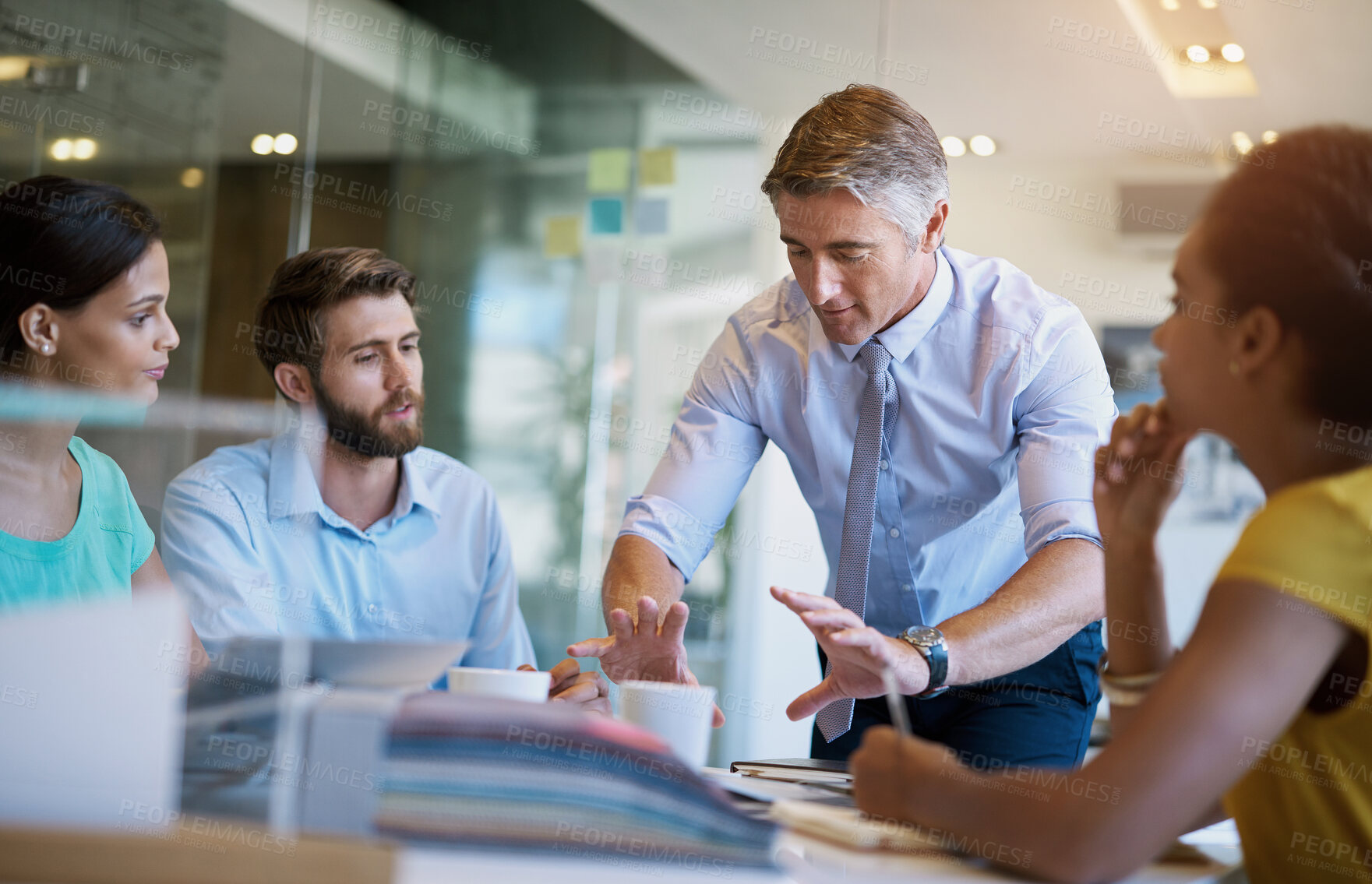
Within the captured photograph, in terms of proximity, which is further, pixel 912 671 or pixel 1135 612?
pixel 912 671

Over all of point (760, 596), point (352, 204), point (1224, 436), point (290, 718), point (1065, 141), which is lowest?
point (760, 596)

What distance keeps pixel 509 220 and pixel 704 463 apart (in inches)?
96.6

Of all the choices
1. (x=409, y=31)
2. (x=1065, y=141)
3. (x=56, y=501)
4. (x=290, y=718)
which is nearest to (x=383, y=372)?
(x=56, y=501)

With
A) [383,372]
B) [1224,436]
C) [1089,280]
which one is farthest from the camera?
[1089,280]

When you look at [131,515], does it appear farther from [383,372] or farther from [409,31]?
[409,31]

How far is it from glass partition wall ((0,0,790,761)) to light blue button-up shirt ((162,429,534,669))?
44.6 inches

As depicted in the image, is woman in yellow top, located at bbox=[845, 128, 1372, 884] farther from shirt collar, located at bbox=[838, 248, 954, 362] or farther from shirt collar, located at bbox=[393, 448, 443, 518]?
shirt collar, located at bbox=[393, 448, 443, 518]

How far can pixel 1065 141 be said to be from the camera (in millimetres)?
4227

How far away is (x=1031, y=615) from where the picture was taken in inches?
62.8

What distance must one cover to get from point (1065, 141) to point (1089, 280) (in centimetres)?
52

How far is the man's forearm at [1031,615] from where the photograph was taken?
153 centimetres

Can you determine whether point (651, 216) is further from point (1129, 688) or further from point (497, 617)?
point (1129, 688)

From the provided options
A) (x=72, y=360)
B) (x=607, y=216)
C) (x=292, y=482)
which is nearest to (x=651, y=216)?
(x=607, y=216)

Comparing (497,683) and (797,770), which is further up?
(497,683)
